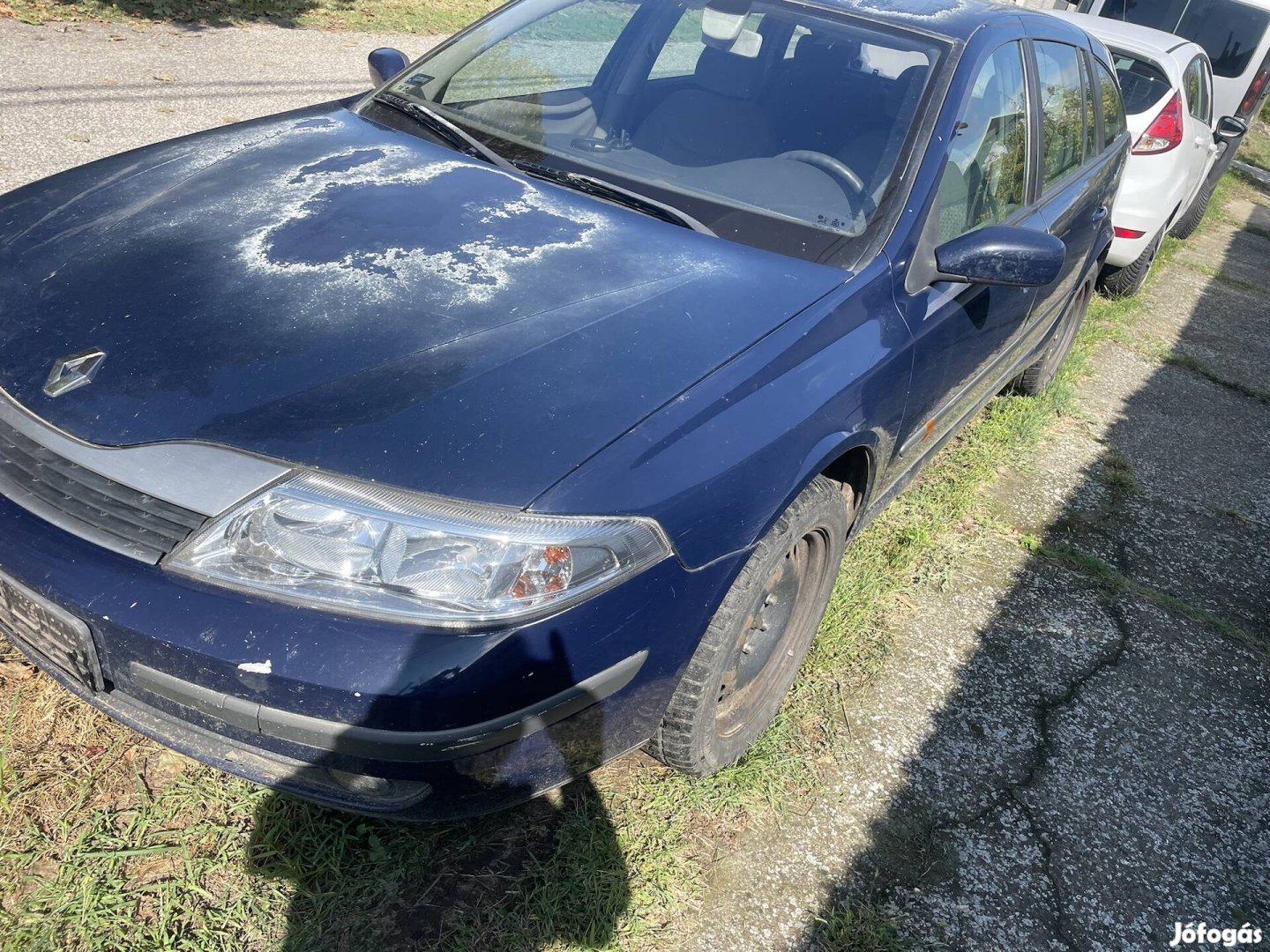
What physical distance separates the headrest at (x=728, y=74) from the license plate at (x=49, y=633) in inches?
83.1

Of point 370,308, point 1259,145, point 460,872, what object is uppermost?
point 370,308

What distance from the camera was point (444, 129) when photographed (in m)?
2.68

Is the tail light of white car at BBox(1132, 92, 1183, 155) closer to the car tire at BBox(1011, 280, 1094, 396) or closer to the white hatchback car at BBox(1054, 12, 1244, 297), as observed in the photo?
the white hatchback car at BBox(1054, 12, 1244, 297)

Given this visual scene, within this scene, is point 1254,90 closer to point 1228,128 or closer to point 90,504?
point 1228,128

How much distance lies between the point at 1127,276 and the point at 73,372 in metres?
6.21

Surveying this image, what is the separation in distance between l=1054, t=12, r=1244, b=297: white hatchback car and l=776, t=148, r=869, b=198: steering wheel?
3.50m

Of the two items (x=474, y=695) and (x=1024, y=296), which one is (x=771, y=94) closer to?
(x=1024, y=296)

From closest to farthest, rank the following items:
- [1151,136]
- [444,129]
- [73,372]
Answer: [73,372], [444,129], [1151,136]

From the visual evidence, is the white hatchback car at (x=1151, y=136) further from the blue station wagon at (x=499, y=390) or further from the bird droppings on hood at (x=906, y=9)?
the blue station wagon at (x=499, y=390)

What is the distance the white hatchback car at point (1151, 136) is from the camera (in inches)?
221

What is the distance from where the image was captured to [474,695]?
60.9 inches

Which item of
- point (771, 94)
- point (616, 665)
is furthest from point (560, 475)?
point (771, 94)

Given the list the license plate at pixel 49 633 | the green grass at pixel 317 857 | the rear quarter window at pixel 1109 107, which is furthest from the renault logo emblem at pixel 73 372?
the rear quarter window at pixel 1109 107

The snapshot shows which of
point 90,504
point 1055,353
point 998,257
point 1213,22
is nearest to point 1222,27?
point 1213,22
